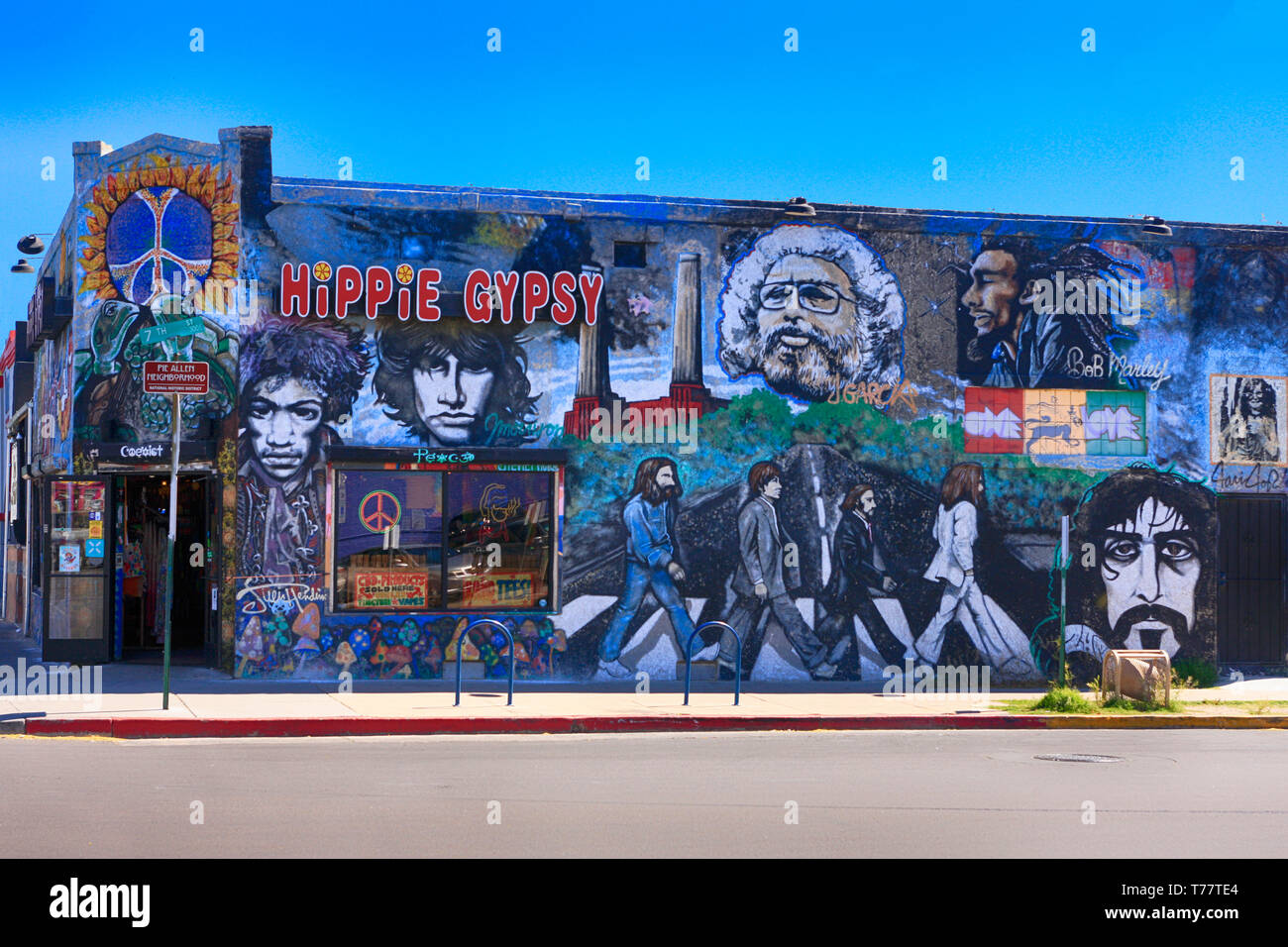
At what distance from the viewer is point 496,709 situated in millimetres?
14867

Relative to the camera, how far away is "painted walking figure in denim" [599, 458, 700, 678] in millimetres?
17734

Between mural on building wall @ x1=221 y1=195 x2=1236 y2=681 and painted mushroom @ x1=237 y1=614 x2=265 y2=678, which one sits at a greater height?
mural on building wall @ x1=221 y1=195 x2=1236 y2=681

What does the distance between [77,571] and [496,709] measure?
21.0 feet

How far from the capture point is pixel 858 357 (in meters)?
18.4

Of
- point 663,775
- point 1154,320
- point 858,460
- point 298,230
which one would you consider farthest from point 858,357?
point 663,775

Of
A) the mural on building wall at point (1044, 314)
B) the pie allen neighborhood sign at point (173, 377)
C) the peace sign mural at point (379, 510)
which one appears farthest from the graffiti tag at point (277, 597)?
the mural on building wall at point (1044, 314)

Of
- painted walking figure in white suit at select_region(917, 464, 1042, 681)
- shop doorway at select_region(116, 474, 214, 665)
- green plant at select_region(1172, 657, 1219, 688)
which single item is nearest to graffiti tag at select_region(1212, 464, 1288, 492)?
green plant at select_region(1172, 657, 1219, 688)

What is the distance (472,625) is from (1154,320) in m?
10.5

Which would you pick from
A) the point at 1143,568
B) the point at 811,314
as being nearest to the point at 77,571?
the point at 811,314

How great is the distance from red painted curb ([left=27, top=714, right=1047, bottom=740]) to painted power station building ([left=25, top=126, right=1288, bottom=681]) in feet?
9.94

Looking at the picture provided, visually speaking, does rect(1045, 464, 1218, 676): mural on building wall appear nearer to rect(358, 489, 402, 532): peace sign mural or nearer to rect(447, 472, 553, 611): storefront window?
rect(447, 472, 553, 611): storefront window
